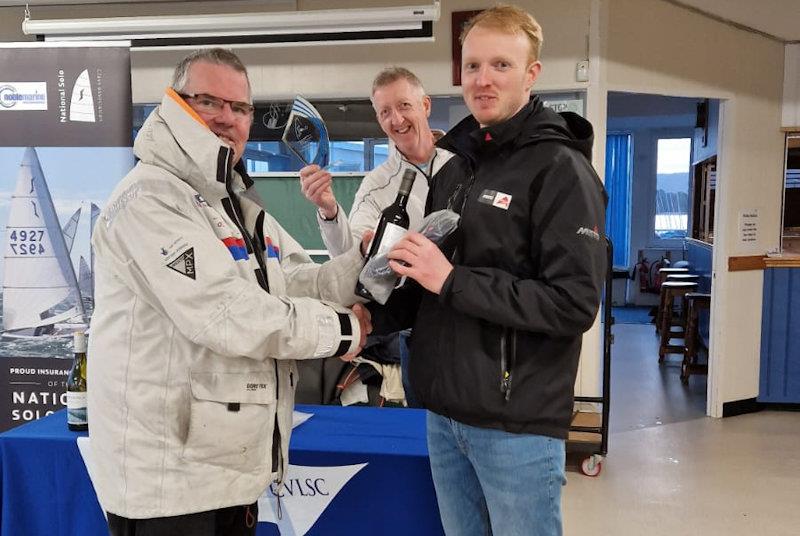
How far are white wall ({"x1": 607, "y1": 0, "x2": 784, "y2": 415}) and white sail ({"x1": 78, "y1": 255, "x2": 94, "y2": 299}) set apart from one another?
372 centimetres

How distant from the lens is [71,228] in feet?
9.73

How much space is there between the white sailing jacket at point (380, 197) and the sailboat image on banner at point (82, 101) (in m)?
1.50

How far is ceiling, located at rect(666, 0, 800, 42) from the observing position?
411 cm

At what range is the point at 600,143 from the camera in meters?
4.14

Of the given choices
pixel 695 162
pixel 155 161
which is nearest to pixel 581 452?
pixel 155 161

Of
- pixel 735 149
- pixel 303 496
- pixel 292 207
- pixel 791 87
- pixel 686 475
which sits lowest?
pixel 686 475

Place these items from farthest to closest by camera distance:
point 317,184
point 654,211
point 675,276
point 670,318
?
point 654,211
point 675,276
point 670,318
point 317,184

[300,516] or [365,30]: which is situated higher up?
[365,30]

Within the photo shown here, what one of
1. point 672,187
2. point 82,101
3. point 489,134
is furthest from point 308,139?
point 672,187

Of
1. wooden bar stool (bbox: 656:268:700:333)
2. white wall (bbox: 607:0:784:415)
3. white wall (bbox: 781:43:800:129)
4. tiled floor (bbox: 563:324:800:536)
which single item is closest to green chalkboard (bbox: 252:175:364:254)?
tiled floor (bbox: 563:324:800:536)

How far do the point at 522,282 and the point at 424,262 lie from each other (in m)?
0.18

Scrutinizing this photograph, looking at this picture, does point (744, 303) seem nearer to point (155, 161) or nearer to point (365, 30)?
point (365, 30)

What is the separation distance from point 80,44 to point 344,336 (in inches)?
95.8

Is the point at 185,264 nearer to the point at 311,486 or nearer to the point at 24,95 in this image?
the point at 311,486
